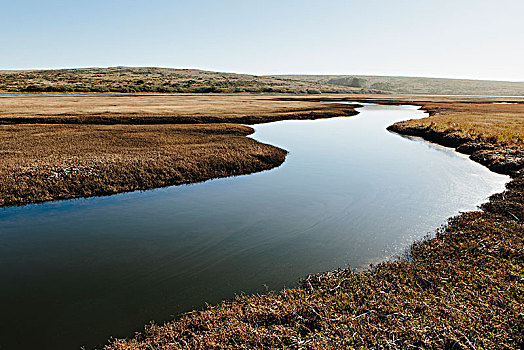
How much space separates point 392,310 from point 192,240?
325 inches

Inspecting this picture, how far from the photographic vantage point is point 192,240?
42.6ft

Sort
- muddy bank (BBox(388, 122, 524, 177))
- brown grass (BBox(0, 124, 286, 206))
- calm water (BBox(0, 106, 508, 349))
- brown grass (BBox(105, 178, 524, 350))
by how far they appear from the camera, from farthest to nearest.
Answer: muddy bank (BBox(388, 122, 524, 177)) → brown grass (BBox(0, 124, 286, 206)) → calm water (BBox(0, 106, 508, 349)) → brown grass (BBox(105, 178, 524, 350))

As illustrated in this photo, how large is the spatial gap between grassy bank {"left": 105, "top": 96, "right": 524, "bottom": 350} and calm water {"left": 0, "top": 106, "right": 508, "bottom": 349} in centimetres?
112

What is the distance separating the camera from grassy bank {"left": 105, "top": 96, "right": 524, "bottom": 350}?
631 cm

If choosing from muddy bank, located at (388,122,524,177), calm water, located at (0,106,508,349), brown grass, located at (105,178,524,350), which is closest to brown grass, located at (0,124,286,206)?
calm water, located at (0,106,508,349)

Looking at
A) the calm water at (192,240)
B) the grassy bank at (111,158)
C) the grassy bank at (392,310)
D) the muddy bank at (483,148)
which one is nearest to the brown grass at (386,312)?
the grassy bank at (392,310)

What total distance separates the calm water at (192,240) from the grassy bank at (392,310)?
112cm

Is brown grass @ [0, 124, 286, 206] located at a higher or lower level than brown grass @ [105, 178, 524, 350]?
higher

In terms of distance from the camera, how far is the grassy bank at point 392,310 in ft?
20.7

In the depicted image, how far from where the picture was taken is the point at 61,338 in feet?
25.6

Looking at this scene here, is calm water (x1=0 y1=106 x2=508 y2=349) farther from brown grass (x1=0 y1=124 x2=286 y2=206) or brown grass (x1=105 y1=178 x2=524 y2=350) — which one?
brown grass (x1=0 y1=124 x2=286 y2=206)

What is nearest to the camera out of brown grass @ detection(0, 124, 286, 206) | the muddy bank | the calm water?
the calm water

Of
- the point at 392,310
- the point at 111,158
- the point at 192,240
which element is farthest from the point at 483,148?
the point at 111,158

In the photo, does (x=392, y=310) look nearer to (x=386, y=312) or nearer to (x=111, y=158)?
(x=386, y=312)
